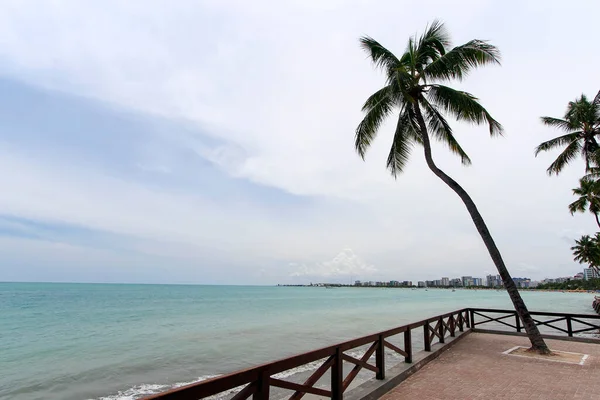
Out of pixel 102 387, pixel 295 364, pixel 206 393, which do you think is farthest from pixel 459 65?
pixel 102 387

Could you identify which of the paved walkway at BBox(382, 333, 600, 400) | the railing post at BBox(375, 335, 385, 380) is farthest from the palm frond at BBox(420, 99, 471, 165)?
the railing post at BBox(375, 335, 385, 380)

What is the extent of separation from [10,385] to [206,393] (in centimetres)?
1336

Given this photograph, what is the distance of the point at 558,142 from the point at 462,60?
11.9 metres

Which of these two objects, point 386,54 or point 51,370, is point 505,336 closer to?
point 386,54

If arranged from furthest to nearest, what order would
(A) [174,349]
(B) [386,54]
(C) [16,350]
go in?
(C) [16,350], (A) [174,349], (B) [386,54]

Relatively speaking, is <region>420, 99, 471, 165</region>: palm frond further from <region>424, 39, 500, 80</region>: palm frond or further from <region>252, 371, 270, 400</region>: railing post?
<region>252, 371, 270, 400</region>: railing post

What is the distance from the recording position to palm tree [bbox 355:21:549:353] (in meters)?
10.7

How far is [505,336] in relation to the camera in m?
12.7

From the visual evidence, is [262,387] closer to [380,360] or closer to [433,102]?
[380,360]

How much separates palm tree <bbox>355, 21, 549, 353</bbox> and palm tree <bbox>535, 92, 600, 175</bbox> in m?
10.3

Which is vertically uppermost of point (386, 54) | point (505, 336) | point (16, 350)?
point (386, 54)

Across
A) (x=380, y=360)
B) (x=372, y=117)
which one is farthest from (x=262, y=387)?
(x=372, y=117)

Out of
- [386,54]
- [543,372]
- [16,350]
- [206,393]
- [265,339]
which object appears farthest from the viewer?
[265,339]

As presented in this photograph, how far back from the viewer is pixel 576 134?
18484 mm
